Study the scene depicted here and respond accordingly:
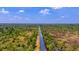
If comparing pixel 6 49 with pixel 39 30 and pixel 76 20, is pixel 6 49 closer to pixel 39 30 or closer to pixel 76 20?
pixel 39 30

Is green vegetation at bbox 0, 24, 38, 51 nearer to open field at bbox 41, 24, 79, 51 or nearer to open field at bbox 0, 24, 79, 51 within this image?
open field at bbox 0, 24, 79, 51

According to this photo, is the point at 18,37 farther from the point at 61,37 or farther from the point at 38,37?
the point at 61,37

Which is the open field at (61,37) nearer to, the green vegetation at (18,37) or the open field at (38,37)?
the open field at (38,37)

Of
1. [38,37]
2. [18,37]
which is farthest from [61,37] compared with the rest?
[18,37]

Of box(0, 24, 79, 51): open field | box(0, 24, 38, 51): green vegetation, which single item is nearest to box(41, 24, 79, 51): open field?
box(0, 24, 79, 51): open field

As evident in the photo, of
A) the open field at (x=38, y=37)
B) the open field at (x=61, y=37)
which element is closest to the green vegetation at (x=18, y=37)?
the open field at (x=38, y=37)
